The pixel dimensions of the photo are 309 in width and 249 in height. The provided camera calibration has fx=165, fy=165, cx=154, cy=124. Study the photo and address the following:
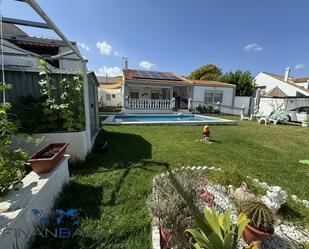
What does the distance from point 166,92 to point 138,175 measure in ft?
61.5

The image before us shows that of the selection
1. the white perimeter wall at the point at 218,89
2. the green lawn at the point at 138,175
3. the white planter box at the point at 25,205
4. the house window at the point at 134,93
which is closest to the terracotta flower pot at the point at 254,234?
the green lawn at the point at 138,175

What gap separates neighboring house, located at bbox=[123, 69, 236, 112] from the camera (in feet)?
51.3

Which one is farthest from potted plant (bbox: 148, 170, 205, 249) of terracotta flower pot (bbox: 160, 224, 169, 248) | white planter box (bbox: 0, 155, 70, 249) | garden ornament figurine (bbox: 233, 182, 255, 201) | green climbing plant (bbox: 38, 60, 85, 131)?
green climbing plant (bbox: 38, 60, 85, 131)

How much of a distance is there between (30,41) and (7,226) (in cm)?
397

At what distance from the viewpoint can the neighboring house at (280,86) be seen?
2069 cm

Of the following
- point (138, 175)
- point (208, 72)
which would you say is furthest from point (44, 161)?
point (208, 72)

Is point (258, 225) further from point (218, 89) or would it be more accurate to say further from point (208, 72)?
point (208, 72)

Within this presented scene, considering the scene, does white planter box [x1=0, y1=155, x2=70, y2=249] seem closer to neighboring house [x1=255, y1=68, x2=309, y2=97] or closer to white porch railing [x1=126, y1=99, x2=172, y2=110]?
white porch railing [x1=126, y1=99, x2=172, y2=110]

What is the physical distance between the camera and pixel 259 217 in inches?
Result: 66.5

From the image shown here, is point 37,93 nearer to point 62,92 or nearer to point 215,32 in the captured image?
point 62,92

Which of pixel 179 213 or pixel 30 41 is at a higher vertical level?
pixel 30 41

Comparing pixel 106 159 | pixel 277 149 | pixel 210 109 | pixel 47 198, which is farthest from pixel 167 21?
pixel 47 198

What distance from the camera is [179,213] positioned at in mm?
1604

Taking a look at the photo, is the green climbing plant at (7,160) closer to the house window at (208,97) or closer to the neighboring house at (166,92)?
the neighboring house at (166,92)
